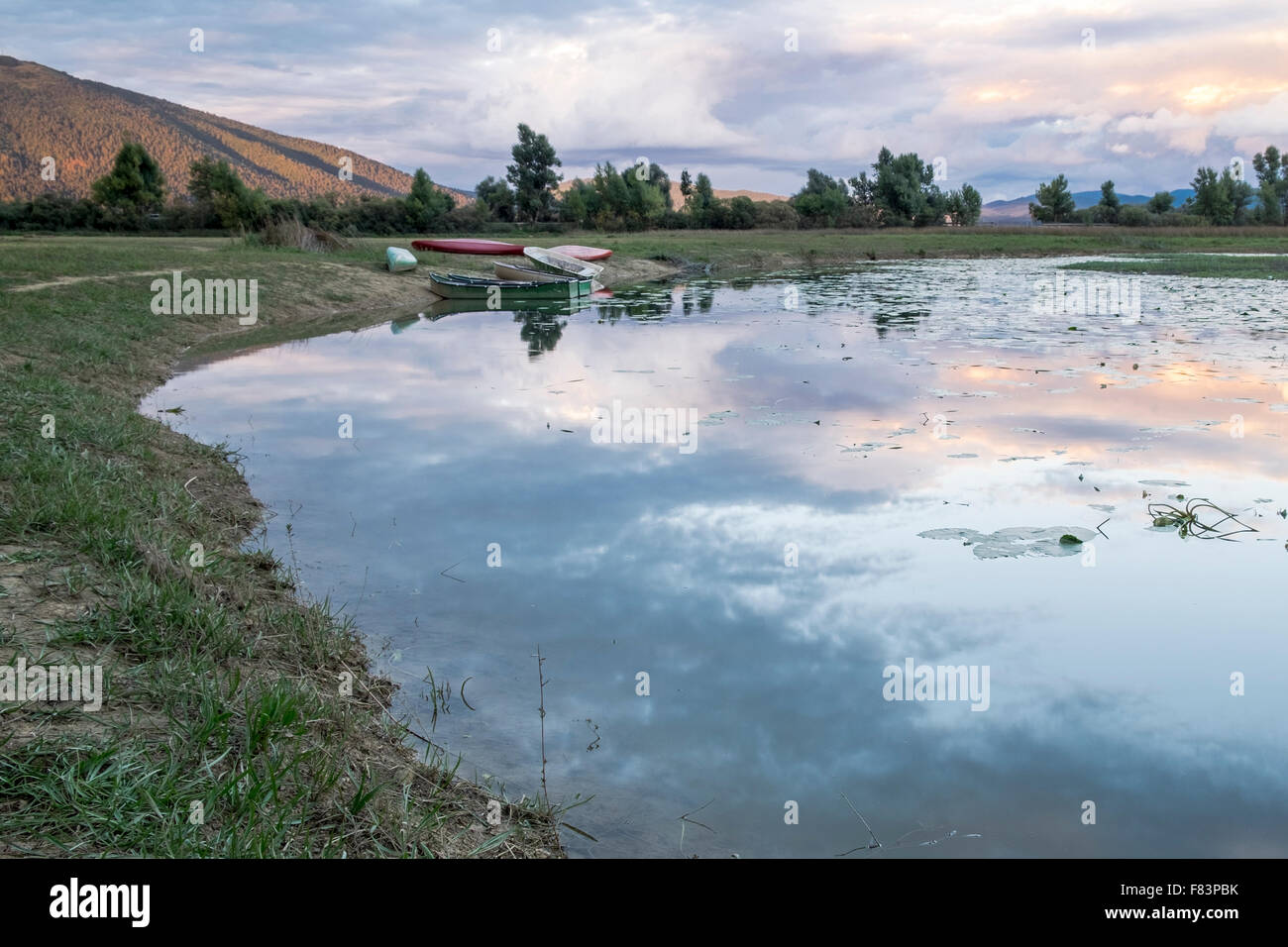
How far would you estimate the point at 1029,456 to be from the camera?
9.21 meters

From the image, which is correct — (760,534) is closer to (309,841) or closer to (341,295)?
(309,841)

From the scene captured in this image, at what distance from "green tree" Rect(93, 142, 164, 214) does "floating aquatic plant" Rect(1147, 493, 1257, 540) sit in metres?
67.9

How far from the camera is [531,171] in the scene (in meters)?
79.9

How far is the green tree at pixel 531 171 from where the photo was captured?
79.3 metres

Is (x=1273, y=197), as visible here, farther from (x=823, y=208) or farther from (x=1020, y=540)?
(x=1020, y=540)

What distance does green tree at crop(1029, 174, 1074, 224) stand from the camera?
86.5m

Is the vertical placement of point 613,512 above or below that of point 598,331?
below

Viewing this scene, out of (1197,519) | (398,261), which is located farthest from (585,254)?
(1197,519)

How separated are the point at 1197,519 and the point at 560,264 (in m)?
27.0

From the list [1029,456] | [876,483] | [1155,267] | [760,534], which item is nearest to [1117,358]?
[1029,456]
